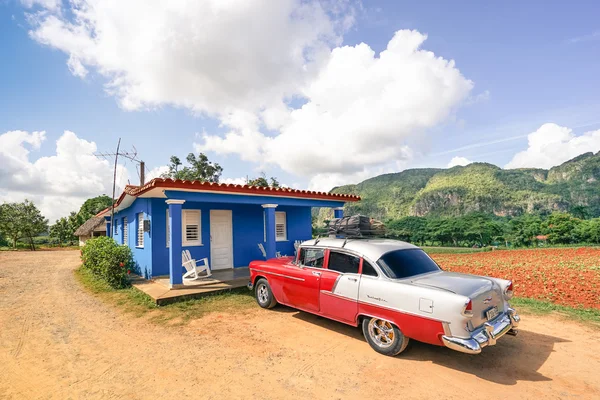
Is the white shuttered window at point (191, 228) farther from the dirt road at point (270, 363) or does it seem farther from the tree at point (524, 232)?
the tree at point (524, 232)

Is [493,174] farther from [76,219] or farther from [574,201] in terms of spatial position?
[76,219]

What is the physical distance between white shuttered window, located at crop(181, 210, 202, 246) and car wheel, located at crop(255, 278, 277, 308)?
4.25 meters

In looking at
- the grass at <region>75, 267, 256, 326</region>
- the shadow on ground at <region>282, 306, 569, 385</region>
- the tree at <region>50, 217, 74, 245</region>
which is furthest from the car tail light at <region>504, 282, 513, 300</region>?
the tree at <region>50, 217, 74, 245</region>

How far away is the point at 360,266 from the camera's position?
483 centimetres

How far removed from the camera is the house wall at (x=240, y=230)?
32.9 ft

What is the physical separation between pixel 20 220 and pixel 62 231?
1269cm

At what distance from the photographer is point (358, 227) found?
235 inches

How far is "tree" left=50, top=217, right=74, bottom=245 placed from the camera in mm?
42094

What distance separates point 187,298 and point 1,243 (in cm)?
4574

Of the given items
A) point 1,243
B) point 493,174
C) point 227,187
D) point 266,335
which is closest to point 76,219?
point 1,243

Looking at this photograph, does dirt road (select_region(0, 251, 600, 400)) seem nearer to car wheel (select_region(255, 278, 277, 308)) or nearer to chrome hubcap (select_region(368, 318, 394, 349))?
chrome hubcap (select_region(368, 318, 394, 349))

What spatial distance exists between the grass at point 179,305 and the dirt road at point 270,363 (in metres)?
0.42

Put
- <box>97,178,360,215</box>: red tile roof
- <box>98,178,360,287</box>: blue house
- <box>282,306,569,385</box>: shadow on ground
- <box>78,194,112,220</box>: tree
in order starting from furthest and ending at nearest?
<box>78,194,112,220</box>: tree < <box>98,178,360,287</box>: blue house < <box>97,178,360,215</box>: red tile roof < <box>282,306,569,385</box>: shadow on ground

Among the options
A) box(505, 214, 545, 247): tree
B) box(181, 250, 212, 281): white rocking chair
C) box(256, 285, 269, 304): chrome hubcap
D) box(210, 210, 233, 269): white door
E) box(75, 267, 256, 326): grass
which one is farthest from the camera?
box(505, 214, 545, 247): tree
